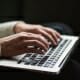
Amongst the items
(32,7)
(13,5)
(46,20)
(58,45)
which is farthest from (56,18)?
(58,45)

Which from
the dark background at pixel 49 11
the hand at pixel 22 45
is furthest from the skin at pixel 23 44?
the dark background at pixel 49 11

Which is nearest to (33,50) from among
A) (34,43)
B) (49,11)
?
(34,43)

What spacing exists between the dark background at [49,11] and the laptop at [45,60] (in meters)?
0.80

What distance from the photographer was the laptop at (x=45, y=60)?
682 mm

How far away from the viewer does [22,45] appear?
0.75 metres

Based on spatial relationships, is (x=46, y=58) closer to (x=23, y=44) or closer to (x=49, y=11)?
(x=23, y=44)

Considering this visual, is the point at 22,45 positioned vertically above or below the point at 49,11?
above

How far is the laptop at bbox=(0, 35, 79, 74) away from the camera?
68 centimetres

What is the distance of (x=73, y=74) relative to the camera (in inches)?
33.3

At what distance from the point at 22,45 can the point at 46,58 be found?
82 mm

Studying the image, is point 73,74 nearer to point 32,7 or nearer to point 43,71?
point 43,71

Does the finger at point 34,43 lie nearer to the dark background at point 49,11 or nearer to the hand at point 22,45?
the hand at point 22,45

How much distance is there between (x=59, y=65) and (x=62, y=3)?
3.32 feet

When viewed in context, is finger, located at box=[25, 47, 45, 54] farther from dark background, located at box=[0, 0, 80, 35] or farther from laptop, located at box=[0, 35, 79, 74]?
dark background, located at box=[0, 0, 80, 35]
